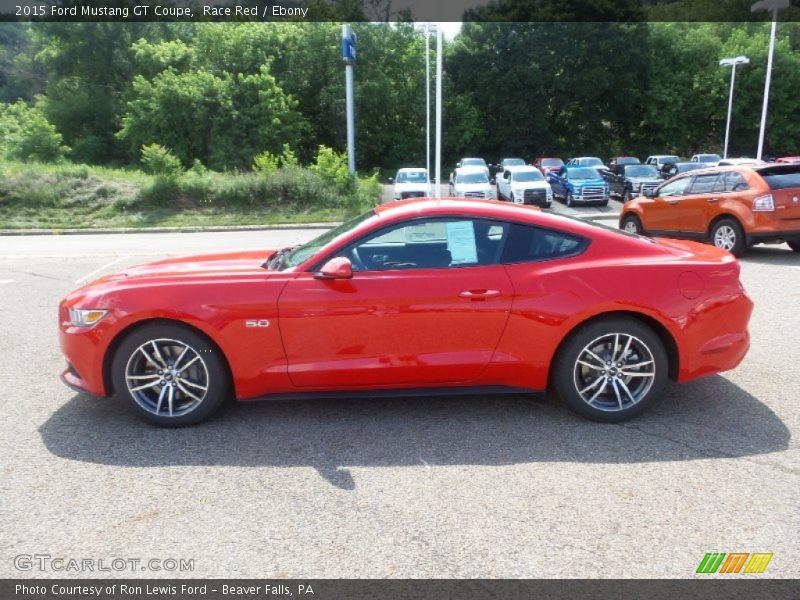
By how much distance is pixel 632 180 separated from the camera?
2538 centimetres

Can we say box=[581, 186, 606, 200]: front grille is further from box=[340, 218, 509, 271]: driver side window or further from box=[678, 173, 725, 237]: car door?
box=[340, 218, 509, 271]: driver side window

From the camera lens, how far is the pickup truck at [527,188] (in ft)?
74.7

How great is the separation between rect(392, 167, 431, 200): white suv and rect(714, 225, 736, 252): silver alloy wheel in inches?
517

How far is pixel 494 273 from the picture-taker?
418 centimetres

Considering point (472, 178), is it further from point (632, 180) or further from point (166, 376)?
point (166, 376)

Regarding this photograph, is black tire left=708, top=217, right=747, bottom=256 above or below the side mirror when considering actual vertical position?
below

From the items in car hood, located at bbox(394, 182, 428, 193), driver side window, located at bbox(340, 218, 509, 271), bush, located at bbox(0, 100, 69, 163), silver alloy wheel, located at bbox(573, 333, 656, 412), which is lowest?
silver alloy wheel, located at bbox(573, 333, 656, 412)

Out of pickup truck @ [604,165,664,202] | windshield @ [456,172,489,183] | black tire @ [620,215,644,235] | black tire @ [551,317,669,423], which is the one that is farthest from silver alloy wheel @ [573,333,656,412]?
pickup truck @ [604,165,664,202]

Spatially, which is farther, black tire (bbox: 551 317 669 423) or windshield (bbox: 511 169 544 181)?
windshield (bbox: 511 169 544 181)

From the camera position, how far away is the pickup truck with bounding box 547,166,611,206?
24156mm

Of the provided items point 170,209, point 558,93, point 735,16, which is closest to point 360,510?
point 170,209

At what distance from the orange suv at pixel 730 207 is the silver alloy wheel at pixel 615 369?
7586mm

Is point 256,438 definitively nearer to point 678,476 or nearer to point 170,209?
point 678,476

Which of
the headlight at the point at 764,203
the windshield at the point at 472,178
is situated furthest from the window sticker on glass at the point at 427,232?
the windshield at the point at 472,178
